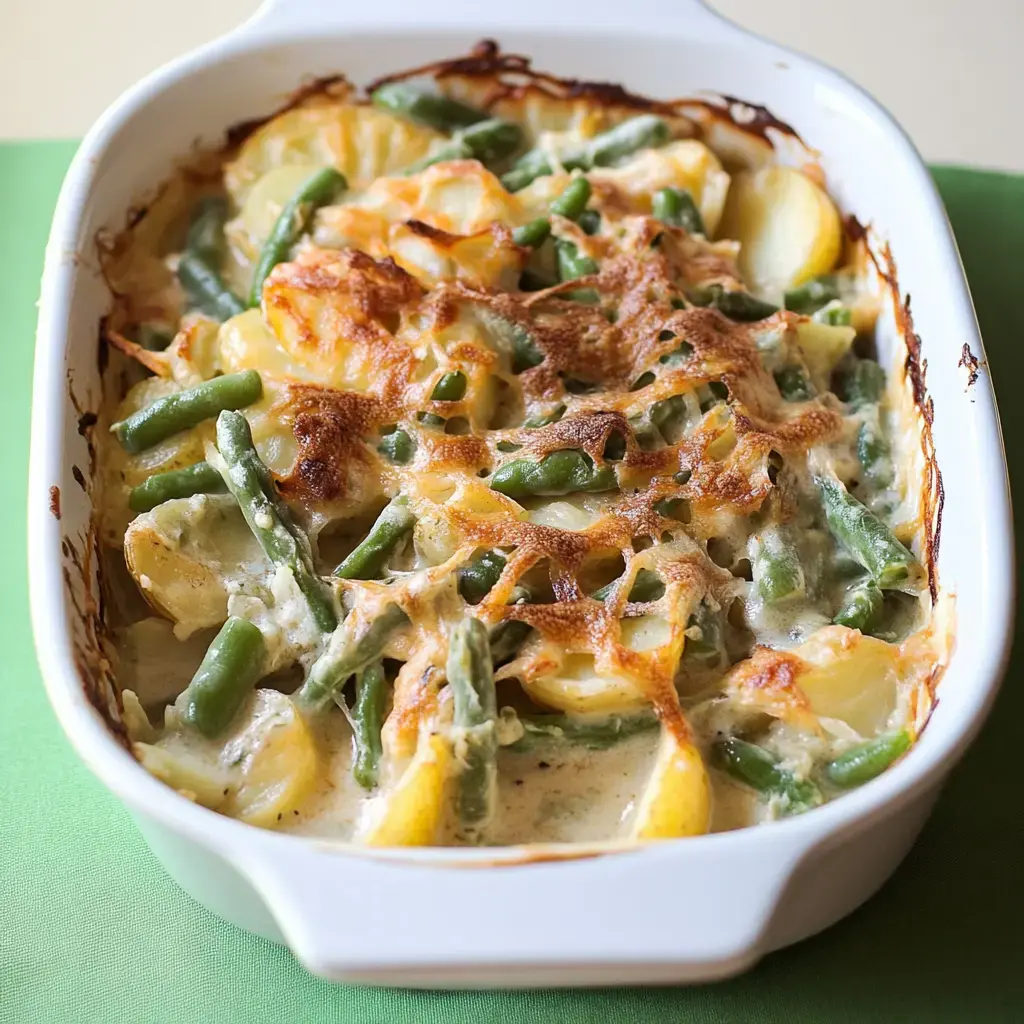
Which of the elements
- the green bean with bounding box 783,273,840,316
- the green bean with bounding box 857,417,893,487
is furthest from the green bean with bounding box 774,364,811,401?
the green bean with bounding box 783,273,840,316

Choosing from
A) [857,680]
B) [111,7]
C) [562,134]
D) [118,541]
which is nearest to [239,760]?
[118,541]

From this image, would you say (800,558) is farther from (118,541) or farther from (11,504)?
(11,504)

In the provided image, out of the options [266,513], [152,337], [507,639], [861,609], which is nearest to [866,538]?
[861,609]

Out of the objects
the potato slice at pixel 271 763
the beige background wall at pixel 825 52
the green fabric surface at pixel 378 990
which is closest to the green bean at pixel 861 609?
the green fabric surface at pixel 378 990

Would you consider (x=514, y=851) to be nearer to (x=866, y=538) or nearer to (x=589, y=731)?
(x=589, y=731)

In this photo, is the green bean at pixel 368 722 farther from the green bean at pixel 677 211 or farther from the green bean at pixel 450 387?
the green bean at pixel 677 211
